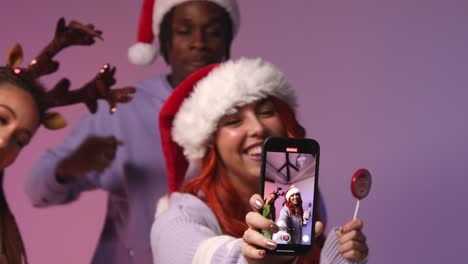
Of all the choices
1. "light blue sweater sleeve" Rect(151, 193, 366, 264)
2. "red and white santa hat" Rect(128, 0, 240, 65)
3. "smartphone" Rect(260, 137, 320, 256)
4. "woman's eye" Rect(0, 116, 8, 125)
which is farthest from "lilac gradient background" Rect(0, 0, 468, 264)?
"smartphone" Rect(260, 137, 320, 256)

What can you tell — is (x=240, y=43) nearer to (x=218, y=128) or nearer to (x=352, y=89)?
(x=352, y=89)

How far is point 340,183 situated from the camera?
2.03 metres

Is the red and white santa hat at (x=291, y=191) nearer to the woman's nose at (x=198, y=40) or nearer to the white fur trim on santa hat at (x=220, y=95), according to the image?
the white fur trim on santa hat at (x=220, y=95)

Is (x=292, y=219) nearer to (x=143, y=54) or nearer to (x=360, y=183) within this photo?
(x=360, y=183)

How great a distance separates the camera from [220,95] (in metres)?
1.49

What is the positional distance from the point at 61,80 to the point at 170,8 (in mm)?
389

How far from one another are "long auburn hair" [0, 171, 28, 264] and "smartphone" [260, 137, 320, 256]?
617mm

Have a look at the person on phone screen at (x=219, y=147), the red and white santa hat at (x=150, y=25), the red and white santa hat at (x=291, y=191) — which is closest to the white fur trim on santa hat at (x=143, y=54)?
the red and white santa hat at (x=150, y=25)

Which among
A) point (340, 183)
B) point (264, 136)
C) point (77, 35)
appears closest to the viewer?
point (264, 136)

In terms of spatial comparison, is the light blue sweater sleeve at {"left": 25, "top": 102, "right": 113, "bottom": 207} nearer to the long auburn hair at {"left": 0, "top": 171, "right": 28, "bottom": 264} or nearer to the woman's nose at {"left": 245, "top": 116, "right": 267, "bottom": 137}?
the long auburn hair at {"left": 0, "top": 171, "right": 28, "bottom": 264}

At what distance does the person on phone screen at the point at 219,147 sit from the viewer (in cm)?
138

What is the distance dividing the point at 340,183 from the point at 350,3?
0.52 metres

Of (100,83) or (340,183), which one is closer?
(100,83)

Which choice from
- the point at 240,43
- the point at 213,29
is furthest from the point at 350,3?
the point at 213,29
